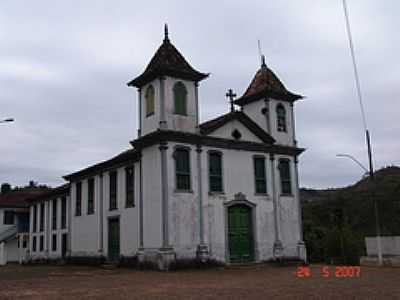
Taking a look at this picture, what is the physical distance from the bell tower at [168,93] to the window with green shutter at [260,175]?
13.7ft

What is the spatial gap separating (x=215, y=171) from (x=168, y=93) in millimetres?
4463

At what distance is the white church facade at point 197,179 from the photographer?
79.4 feet

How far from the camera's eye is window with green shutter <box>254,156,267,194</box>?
2723 cm

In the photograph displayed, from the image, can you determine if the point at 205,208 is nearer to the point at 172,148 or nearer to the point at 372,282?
the point at 172,148

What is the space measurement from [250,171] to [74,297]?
15.1 metres

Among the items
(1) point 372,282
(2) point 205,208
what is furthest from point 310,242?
(1) point 372,282

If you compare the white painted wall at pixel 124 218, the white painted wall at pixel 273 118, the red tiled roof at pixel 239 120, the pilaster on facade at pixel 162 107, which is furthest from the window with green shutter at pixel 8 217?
the pilaster on facade at pixel 162 107

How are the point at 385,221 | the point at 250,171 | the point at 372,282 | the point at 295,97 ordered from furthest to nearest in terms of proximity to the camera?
1. the point at 385,221
2. the point at 295,97
3. the point at 250,171
4. the point at 372,282

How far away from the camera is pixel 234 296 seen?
42.8 feet

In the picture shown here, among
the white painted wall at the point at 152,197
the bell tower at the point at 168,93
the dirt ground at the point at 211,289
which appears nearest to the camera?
the dirt ground at the point at 211,289

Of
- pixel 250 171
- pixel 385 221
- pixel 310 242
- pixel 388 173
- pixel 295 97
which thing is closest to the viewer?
pixel 250 171

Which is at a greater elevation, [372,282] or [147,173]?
[147,173]

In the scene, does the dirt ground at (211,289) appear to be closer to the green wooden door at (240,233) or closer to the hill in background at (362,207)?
the green wooden door at (240,233)

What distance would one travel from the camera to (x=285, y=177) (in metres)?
28.5
